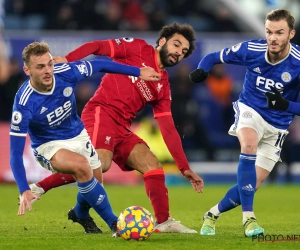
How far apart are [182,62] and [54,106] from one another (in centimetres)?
1126

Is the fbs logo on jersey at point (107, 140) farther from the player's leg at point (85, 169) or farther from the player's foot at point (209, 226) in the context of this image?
the player's foot at point (209, 226)

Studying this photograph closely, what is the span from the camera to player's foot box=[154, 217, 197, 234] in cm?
851

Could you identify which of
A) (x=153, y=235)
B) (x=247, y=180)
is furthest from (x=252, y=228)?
(x=153, y=235)

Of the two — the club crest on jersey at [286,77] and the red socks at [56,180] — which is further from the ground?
the club crest on jersey at [286,77]

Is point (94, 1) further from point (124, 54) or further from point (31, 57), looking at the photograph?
point (31, 57)

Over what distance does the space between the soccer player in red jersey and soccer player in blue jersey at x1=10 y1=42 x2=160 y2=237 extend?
0.54 meters

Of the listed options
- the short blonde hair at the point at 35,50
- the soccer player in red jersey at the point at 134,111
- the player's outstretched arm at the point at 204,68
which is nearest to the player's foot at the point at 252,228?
the soccer player in red jersey at the point at 134,111

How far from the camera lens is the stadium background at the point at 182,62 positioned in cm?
1784

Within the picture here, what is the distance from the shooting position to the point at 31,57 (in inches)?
304

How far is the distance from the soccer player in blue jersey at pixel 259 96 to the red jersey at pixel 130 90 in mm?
750

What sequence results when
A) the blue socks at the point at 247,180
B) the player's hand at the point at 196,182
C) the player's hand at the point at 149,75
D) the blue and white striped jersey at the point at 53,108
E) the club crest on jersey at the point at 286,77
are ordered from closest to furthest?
the blue and white striped jersey at the point at 53,108 → the player's hand at the point at 149,75 → the blue socks at the point at 247,180 → the club crest on jersey at the point at 286,77 → the player's hand at the point at 196,182

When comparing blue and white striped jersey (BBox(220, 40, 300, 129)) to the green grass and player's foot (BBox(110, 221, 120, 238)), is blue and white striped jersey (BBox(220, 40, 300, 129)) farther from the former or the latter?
player's foot (BBox(110, 221, 120, 238))

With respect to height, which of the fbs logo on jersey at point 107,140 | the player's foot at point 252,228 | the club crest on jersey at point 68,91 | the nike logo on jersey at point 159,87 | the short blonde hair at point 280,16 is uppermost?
the short blonde hair at point 280,16

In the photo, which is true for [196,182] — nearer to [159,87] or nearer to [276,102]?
[159,87]
